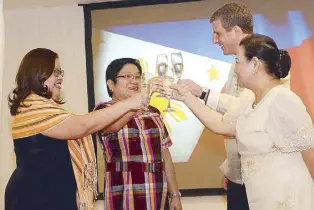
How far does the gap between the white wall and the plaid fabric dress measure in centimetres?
122

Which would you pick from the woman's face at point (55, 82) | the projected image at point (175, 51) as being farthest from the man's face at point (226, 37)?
the projected image at point (175, 51)

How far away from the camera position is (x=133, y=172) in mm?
2309

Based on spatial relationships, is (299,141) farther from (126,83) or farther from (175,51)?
(175,51)

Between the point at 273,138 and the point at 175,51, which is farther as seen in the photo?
the point at 175,51

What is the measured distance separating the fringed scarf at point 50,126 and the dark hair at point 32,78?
0.07 feet

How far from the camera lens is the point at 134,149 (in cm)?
233

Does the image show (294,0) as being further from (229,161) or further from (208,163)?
(229,161)

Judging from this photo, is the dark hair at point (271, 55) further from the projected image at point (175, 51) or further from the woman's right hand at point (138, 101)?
the projected image at point (175, 51)

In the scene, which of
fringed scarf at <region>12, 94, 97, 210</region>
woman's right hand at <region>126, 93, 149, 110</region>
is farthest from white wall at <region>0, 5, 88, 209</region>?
woman's right hand at <region>126, 93, 149, 110</region>

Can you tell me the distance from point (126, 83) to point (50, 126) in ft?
2.16

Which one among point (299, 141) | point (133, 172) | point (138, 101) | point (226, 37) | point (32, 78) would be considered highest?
point (226, 37)

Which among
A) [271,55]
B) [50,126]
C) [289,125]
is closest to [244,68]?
[271,55]

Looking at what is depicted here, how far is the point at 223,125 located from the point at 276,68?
0.38 meters

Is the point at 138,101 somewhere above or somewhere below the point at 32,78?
below
